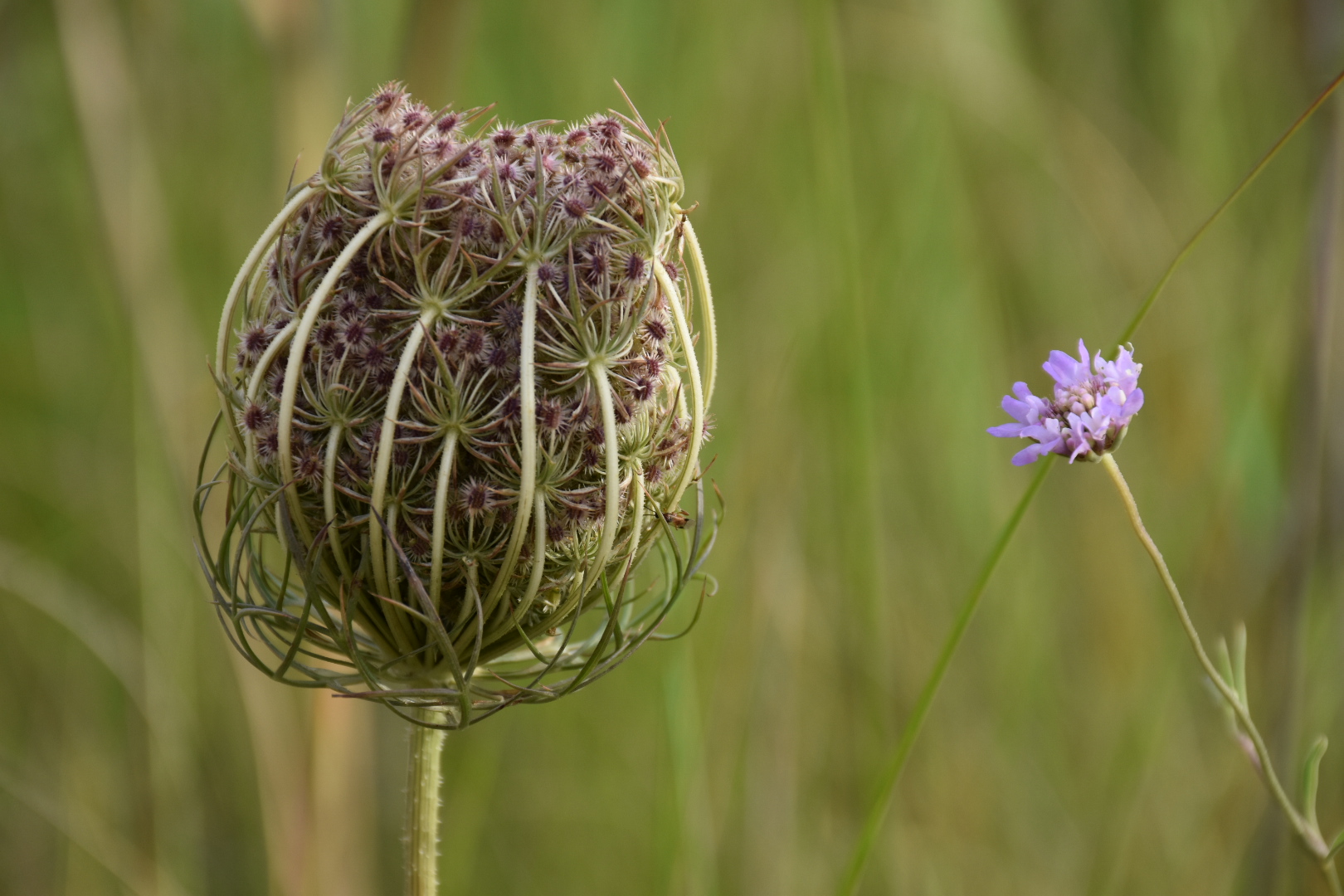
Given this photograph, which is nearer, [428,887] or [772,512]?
[428,887]

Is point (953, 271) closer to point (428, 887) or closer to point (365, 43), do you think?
point (365, 43)

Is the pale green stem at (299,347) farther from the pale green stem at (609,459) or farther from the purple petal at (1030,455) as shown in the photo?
the purple petal at (1030,455)

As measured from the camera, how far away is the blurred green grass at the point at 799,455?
3.41 metres

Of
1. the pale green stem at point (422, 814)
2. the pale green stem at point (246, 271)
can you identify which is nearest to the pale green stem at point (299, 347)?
the pale green stem at point (246, 271)

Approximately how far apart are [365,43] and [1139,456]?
451 centimetres

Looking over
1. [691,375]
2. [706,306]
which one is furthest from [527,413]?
[706,306]

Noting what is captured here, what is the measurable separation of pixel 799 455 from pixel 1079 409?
243 centimetres

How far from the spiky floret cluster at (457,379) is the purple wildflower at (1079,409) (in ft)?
1.90

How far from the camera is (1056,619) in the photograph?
16.9 feet

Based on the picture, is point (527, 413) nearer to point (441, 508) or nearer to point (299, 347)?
point (441, 508)

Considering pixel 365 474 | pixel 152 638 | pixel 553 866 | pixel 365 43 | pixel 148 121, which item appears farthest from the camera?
pixel 365 43

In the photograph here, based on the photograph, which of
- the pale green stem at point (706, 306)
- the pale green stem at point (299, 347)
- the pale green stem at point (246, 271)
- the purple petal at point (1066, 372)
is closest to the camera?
the purple petal at point (1066, 372)

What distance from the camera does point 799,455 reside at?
407cm

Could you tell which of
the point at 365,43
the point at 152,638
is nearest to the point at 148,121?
the point at 365,43
